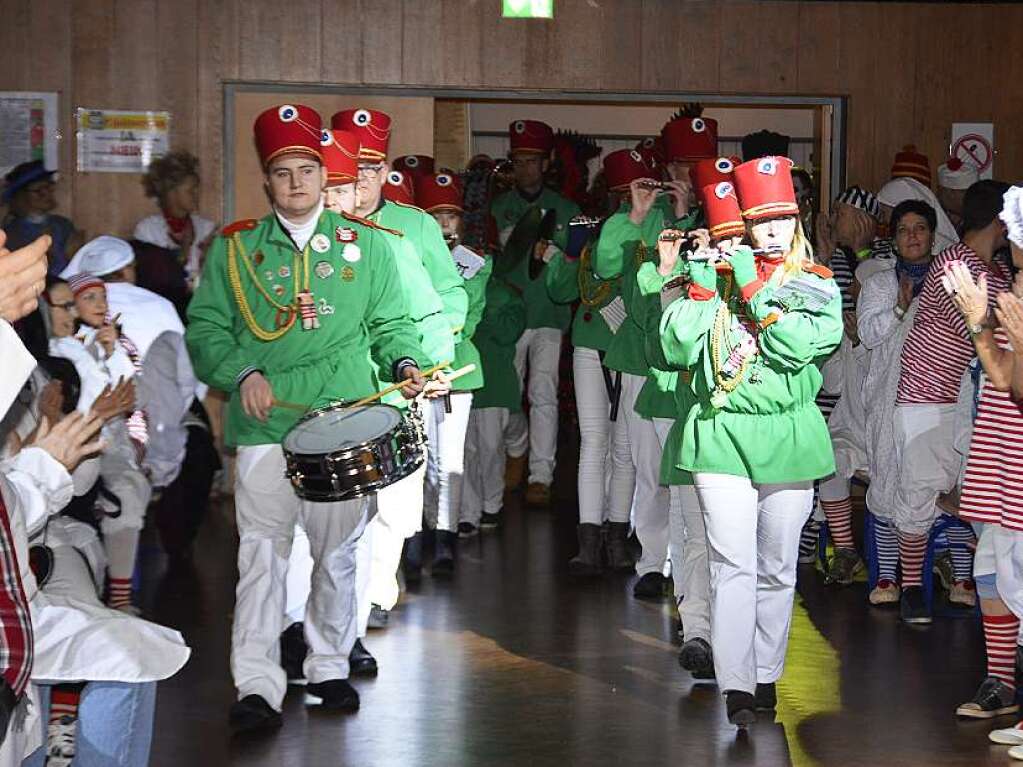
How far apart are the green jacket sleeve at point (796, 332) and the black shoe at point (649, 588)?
2.34 metres

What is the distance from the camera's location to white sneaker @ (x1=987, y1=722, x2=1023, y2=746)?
197 inches

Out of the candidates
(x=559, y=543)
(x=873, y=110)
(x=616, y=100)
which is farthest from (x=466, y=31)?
(x=559, y=543)

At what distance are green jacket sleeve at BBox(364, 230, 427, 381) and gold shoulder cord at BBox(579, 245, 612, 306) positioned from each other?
2353mm

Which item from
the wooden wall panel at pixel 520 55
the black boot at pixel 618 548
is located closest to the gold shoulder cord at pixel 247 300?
the black boot at pixel 618 548

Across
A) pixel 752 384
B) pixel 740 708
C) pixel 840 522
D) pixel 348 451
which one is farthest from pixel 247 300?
pixel 840 522

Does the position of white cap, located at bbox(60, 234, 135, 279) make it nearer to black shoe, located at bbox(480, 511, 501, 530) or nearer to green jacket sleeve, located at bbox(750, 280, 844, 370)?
black shoe, located at bbox(480, 511, 501, 530)

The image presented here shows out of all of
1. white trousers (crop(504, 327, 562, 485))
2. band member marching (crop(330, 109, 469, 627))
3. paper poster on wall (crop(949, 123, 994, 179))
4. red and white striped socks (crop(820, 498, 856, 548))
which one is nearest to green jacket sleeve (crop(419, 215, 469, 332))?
band member marching (crop(330, 109, 469, 627))

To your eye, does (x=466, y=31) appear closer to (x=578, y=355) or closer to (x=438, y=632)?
(x=578, y=355)

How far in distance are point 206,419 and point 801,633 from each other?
3.05 metres

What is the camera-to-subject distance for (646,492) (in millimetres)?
7156

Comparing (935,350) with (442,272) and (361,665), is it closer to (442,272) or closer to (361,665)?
(442,272)

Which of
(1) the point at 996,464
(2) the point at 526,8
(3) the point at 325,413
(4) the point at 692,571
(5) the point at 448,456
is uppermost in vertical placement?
(2) the point at 526,8

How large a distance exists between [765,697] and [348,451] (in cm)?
157

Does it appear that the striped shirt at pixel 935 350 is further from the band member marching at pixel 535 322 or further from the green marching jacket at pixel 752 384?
the band member marching at pixel 535 322
